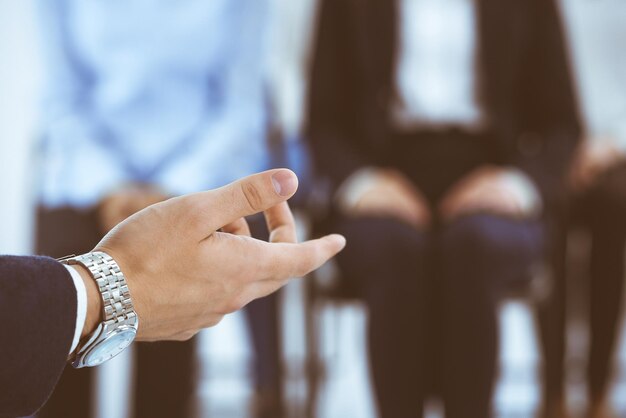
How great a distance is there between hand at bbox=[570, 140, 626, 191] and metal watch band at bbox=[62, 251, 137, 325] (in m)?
0.96

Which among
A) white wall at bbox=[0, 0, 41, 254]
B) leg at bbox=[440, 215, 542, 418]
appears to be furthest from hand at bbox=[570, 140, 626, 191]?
white wall at bbox=[0, 0, 41, 254]

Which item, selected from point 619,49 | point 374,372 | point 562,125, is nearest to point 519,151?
point 562,125

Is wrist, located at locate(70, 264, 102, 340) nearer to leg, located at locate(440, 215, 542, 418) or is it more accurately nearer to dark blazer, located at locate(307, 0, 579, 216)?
leg, located at locate(440, 215, 542, 418)

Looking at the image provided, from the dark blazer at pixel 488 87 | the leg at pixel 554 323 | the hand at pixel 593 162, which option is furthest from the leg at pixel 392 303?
the leg at pixel 554 323

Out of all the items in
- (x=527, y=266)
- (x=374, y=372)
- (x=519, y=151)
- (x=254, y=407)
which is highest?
(x=519, y=151)

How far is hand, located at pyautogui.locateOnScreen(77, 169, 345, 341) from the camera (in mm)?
497

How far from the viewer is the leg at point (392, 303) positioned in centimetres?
91

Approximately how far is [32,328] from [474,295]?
24.6 inches

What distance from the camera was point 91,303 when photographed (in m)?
0.47

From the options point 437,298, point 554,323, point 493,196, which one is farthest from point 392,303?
point 554,323

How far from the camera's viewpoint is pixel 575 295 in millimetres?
1658

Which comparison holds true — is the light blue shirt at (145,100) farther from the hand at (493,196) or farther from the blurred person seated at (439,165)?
the hand at (493,196)

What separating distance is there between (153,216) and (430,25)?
2.57 feet

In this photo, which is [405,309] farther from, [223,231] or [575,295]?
[575,295]
